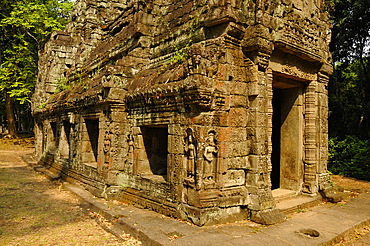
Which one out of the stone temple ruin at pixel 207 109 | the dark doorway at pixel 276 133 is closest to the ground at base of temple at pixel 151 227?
the stone temple ruin at pixel 207 109

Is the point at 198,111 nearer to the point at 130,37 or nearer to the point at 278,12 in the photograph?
the point at 278,12

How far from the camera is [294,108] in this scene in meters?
7.12

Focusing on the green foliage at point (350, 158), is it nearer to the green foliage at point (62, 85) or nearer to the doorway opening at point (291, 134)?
the doorway opening at point (291, 134)

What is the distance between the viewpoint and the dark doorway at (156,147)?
6914 mm

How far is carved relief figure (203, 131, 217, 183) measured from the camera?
490 cm

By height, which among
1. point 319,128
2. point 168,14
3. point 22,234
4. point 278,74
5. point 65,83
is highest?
point 168,14

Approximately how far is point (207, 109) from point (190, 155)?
3.02ft

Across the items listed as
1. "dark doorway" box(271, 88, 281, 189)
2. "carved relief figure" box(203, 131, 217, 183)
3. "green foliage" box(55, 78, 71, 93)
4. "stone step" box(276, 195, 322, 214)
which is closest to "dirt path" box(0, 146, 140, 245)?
"carved relief figure" box(203, 131, 217, 183)

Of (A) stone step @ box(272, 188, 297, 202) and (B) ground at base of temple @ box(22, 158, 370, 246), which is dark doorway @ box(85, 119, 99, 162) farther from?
(A) stone step @ box(272, 188, 297, 202)

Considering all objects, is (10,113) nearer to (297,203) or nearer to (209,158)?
(209,158)

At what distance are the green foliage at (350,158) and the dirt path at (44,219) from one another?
11037 millimetres

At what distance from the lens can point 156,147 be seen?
7.09 metres

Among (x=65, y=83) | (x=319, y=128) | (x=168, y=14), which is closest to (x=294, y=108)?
(x=319, y=128)

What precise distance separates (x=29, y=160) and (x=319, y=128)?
50.5ft
